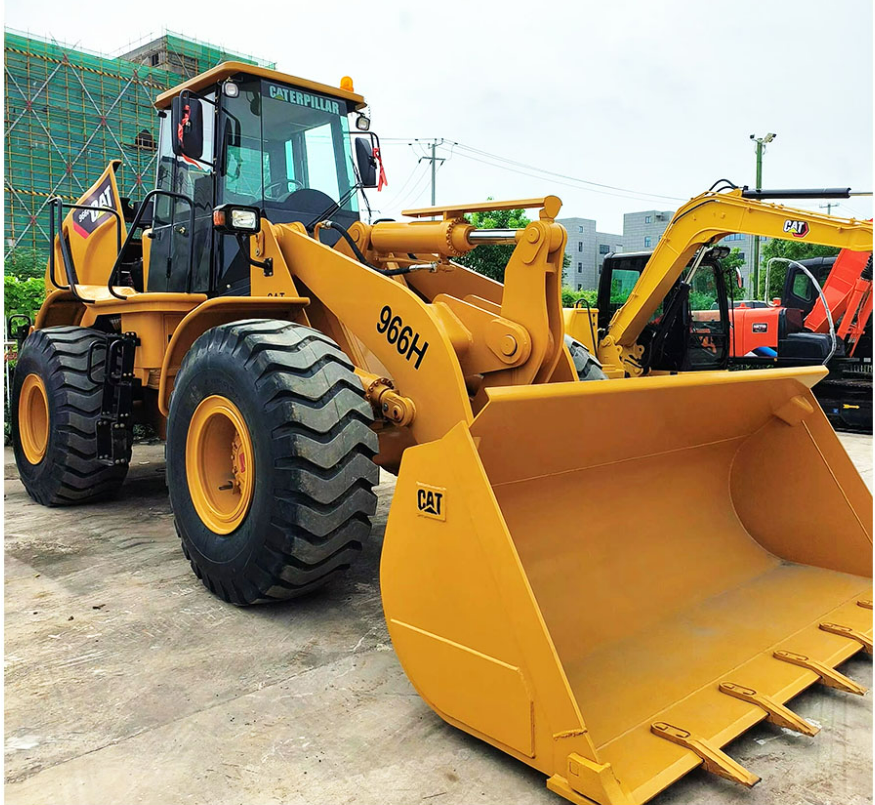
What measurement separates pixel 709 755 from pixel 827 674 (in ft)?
2.76

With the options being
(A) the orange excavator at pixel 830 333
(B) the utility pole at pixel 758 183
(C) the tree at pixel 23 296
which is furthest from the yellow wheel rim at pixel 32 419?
(B) the utility pole at pixel 758 183

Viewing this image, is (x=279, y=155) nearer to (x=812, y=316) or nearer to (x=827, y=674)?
(x=827, y=674)

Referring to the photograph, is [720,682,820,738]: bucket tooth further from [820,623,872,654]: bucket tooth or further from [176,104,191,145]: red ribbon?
[176,104,191,145]: red ribbon

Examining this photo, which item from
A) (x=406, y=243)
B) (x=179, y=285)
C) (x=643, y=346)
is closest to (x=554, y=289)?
(x=406, y=243)

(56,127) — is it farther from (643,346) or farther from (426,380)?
(426,380)

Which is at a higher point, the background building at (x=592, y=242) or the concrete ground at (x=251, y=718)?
the background building at (x=592, y=242)

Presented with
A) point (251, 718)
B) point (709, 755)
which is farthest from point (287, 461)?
point (709, 755)

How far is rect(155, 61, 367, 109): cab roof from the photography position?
188 inches

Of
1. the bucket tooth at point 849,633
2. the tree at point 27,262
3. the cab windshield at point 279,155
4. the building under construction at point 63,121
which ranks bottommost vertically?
the bucket tooth at point 849,633

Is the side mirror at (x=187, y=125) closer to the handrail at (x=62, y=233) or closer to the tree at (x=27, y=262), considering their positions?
the handrail at (x=62, y=233)

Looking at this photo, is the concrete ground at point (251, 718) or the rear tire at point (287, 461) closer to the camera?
the concrete ground at point (251, 718)

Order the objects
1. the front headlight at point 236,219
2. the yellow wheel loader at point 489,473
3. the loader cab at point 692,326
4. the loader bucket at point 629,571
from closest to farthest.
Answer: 1. the loader bucket at point 629,571
2. the yellow wheel loader at point 489,473
3. the front headlight at point 236,219
4. the loader cab at point 692,326

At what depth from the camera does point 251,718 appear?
2842 mm

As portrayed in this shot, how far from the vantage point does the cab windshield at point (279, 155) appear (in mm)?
4832
